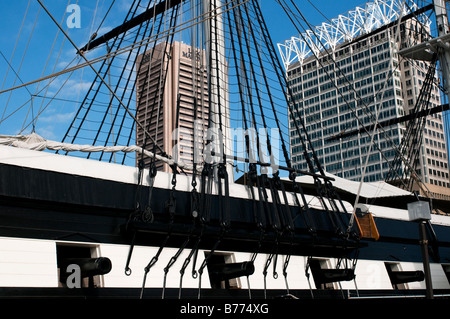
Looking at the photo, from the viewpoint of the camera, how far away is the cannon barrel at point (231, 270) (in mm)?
7809

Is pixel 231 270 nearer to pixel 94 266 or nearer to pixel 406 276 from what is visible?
pixel 94 266

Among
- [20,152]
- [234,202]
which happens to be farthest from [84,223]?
[234,202]

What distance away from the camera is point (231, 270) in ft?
26.3

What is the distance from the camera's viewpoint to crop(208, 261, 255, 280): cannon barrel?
7.81 meters

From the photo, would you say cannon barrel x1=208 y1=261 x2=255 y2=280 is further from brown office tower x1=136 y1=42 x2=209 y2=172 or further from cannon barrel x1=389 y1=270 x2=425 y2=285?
cannon barrel x1=389 y1=270 x2=425 y2=285

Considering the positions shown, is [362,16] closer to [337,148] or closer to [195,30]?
[337,148]

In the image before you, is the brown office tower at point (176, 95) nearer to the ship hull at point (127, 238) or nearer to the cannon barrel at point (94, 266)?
the ship hull at point (127, 238)

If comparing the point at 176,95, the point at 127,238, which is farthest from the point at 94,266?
the point at 176,95

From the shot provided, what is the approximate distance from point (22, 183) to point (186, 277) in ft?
8.42

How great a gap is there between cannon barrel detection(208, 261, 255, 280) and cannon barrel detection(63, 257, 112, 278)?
1.99 meters

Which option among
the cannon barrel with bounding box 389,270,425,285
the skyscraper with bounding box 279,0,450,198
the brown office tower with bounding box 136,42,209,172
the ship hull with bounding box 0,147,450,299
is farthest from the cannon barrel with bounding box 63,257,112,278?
the skyscraper with bounding box 279,0,450,198

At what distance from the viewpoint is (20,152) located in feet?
22.8

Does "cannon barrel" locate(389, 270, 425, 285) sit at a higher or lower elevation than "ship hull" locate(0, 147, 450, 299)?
lower

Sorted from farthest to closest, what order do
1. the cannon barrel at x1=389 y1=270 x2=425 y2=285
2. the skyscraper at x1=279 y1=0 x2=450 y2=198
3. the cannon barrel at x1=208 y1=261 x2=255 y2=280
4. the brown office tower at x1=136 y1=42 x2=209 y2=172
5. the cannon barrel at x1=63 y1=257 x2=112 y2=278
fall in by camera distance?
the skyscraper at x1=279 y1=0 x2=450 y2=198 < the cannon barrel at x1=389 y1=270 x2=425 y2=285 < the brown office tower at x1=136 y1=42 x2=209 y2=172 < the cannon barrel at x1=208 y1=261 x2=255 y2=280 < the cannon barrel at x1=63 y1=257 x2=112 y2=278
